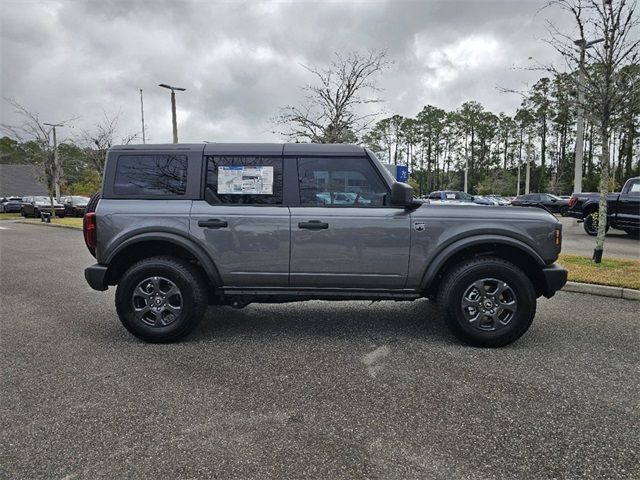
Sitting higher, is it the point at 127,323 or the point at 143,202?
the point at 143,202

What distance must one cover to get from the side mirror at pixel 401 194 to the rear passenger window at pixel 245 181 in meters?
1.08

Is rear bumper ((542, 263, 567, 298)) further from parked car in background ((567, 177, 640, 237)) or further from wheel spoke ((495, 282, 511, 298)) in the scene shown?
parked car in background ((567, 177, 640, 237))

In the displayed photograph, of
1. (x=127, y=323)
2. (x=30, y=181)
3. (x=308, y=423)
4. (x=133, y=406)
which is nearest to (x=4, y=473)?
(x=133, y=406)

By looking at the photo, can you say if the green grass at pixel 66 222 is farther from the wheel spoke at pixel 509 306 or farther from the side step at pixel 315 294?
the wheel spoke at pixel 509 306

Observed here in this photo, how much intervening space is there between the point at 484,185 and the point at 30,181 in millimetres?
65725

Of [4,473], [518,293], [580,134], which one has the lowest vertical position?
[4,473]

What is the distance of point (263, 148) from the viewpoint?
13.5 feet

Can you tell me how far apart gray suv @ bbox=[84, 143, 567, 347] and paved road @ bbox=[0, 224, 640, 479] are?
440mm

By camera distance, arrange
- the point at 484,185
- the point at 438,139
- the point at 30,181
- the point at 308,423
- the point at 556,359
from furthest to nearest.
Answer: the point at 438,139
the point at 30,181
the point at 484,185
the point at 556,359
the point at 308,423

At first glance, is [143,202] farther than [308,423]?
Yes

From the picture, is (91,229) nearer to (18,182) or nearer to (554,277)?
(554,277)

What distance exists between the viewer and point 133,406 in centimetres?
284

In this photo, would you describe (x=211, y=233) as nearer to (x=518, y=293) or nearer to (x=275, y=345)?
(x=275, y=345)

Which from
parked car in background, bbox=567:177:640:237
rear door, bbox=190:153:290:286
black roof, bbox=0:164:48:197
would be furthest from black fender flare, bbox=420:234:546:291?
black roof, bbox=0:164:48:197
